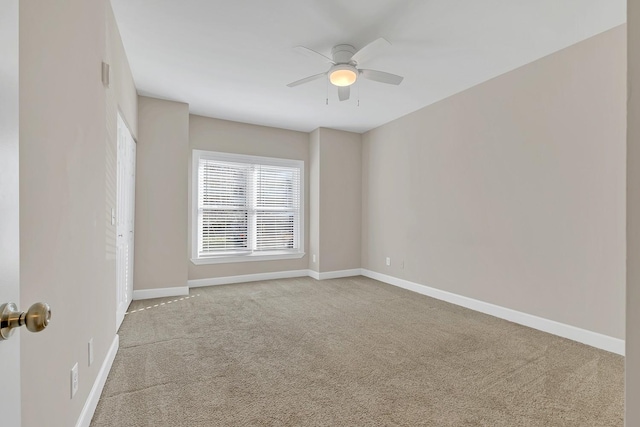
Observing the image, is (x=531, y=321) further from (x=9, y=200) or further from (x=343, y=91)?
(x=9, y=200)

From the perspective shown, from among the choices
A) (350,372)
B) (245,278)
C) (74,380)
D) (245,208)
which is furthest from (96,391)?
(245,208)

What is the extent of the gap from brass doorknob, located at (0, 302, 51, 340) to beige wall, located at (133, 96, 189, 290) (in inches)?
152

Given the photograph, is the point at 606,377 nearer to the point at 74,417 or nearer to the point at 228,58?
the point at 74,417

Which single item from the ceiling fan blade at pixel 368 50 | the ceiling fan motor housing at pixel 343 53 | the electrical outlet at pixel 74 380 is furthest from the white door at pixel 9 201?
the ceiling fan motor housing at pixel 343 53

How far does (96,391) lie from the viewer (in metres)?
1.84

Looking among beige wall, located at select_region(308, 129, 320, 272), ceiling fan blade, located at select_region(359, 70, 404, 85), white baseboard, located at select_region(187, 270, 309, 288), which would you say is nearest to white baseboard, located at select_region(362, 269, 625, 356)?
beige wall, located at select_region(308, 129, 320, 272)

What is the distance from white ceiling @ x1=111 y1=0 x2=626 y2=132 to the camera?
2.32m

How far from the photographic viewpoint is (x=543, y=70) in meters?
3.03

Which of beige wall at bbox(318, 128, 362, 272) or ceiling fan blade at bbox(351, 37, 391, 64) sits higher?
ceiling fan blade at bbox(351, 37, 391, 64)

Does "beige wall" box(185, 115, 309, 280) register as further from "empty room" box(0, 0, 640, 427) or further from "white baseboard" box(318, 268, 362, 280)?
"white baseboard" box(318, 268, 362, 280)

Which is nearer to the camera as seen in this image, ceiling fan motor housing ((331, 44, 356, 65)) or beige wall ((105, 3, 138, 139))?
beige wall ((105, 3, 138, 139))

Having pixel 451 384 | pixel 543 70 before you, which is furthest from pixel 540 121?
pixel 451 384

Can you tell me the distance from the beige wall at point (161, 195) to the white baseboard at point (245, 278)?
18.3 inches

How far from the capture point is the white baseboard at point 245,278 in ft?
15.6
